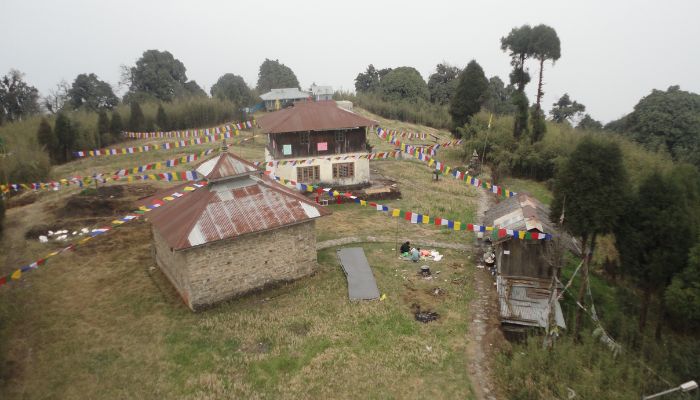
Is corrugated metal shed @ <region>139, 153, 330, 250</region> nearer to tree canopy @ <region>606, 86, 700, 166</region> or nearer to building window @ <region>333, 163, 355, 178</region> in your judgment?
building window @ <region>333, 163, 355, 178</region>

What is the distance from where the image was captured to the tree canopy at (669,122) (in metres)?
28.5

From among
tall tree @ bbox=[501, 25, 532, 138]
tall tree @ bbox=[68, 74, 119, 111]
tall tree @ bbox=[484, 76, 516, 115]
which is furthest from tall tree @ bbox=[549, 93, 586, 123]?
tall tree @ bbox=[68, 74, 119, 111]

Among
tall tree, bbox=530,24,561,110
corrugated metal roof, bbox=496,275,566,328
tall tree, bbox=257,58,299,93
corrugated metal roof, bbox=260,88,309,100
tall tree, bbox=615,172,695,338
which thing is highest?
tall tree, bbox=257,58,299,93

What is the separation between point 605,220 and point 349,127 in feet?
51.0

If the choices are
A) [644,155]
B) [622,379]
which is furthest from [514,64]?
[622,379]

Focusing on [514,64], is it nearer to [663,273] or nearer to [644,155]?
[644,155]

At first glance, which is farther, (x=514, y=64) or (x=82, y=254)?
(x=514, y=64)

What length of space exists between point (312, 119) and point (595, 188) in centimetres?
1654

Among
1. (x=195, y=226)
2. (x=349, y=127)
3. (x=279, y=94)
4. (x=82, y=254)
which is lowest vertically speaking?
(x=82, y=254)

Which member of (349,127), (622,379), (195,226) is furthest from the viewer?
(349,127)

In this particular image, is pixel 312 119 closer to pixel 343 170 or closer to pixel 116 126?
pixel 343 170

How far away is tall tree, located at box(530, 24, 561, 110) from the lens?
2953cm

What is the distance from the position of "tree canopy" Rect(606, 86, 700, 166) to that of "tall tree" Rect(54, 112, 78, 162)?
132 feet

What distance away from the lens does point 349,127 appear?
2556cm
